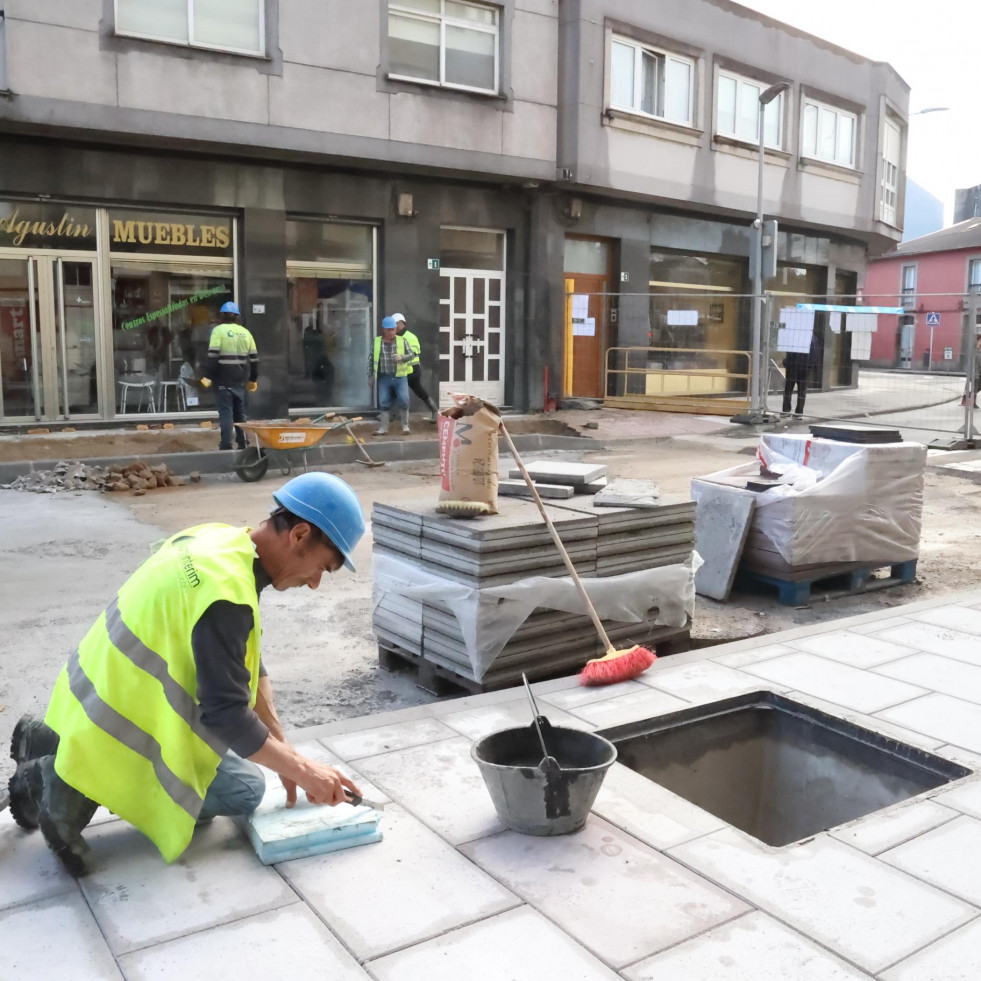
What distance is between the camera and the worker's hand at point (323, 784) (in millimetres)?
3172

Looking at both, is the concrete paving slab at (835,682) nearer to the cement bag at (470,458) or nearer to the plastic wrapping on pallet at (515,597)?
the plastic wrapping on pallet at (515,597)

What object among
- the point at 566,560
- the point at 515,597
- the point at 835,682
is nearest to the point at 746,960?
the point at 566,560

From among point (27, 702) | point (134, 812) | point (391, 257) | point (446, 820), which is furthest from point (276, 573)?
Result: point (391, 257)

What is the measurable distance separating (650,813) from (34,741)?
6.97ft

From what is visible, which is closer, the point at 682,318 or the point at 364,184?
the point at 364,184

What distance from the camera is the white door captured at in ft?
64.4

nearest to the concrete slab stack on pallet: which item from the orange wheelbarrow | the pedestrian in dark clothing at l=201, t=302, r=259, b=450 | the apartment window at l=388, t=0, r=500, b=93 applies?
the orange wheelbarrow

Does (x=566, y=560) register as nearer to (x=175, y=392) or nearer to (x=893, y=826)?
(x=893, y=826)

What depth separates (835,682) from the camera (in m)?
5.19

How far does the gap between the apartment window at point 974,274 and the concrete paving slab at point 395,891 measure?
4931 cm

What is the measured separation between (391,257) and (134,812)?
15.9 metres

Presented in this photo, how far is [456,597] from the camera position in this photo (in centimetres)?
514

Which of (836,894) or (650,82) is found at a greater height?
(650,82)

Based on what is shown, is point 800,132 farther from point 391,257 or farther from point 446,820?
point 446,820
